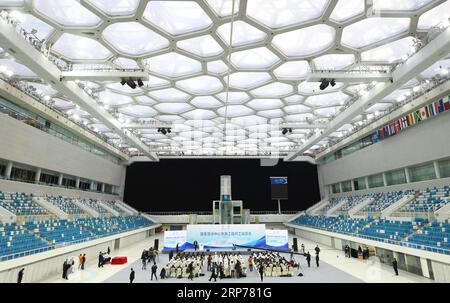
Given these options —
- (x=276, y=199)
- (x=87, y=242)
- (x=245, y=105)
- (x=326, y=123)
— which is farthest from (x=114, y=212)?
(x=326, y=123)

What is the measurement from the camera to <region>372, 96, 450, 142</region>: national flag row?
19480mm

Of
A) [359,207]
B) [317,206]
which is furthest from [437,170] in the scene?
[317,206]

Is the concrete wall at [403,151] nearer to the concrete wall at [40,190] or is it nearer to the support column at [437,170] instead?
the support column at [437,170]

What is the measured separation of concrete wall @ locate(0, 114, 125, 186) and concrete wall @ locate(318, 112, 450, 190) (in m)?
35.0

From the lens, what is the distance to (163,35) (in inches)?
540

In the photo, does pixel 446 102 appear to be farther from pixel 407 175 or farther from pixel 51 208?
pixel 51 208

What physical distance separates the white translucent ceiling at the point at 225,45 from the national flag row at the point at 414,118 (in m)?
1.97

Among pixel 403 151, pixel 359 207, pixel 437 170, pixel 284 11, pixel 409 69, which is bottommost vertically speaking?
pixel 359 207

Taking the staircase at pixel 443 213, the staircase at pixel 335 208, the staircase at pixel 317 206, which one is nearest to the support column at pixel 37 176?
the staircase at pixel 443 213

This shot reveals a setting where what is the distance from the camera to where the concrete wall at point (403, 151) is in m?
20.7

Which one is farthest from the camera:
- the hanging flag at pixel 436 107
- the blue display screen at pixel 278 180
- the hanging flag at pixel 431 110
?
Answer: the blue display screen at pixel 278 180

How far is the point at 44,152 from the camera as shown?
25.0 m

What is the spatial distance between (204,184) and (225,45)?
34.4m

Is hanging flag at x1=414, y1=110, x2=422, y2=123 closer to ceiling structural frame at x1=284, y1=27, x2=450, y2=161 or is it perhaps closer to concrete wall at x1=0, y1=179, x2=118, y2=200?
ceiling structural frame at x1=284, y1=27, x2=450, y2=161
